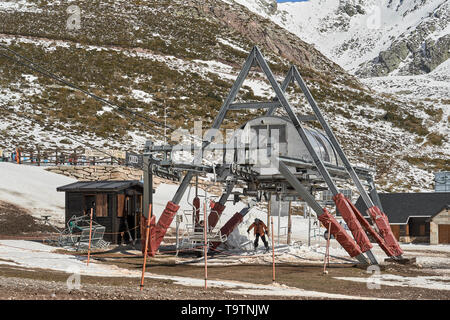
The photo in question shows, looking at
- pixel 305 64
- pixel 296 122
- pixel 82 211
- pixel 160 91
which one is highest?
pixel 305 64

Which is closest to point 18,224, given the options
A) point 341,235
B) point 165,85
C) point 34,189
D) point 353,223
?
point 34,189

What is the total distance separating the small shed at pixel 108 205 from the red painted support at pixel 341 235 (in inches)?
436

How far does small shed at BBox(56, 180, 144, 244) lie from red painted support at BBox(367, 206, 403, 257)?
11.7m

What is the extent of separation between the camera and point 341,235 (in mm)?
21406

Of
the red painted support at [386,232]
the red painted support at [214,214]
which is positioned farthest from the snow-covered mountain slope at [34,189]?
the red painted support at [386,232]

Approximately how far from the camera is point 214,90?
84438 mm

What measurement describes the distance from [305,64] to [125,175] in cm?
7994

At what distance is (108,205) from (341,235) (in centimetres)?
1241

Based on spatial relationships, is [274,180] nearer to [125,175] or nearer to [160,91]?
[125,175]

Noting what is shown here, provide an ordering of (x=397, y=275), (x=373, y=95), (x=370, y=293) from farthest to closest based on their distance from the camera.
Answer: (x=373, y=95) → (x=397, y=275) → (x=370, y=293)

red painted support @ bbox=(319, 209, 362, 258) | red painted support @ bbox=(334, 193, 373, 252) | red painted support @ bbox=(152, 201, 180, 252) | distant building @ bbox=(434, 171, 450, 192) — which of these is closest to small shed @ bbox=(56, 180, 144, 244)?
red painted support @ bbox=(152, 201, 180, 252)

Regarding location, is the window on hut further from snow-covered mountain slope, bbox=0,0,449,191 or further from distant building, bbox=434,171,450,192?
distant building, bbox=434,171,450,192

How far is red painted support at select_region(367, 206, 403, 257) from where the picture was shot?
23.6 metres
